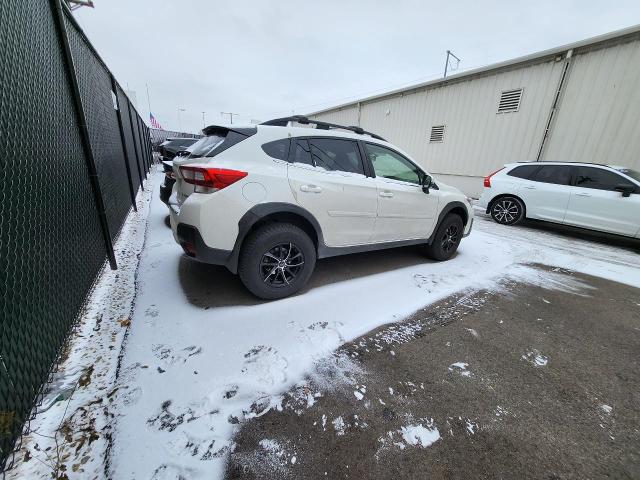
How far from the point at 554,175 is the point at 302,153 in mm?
→ 6626

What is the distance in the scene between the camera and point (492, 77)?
9641 millimetres

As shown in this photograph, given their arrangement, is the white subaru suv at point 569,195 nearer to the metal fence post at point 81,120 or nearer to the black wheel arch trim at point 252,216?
the black wheel arch trim at point 252,216

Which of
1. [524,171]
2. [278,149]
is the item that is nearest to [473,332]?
[278,149]

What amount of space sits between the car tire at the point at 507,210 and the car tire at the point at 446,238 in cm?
375

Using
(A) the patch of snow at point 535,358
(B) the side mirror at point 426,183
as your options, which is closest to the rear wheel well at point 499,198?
(B) the side mirror at point 426,183

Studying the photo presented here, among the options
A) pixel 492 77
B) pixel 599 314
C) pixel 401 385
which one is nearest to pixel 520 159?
pixel 492 77

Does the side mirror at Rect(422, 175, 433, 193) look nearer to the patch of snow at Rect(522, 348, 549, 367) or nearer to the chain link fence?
the patch of snow at Rect(522, 348, 549, 367)

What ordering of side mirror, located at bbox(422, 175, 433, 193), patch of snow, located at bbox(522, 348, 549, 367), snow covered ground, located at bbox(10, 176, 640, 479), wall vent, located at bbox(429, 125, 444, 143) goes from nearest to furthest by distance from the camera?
snow covered ground, located at bbox(10, 176, 640, 479)
patch of snow, located at bbox(522, 348, 549, 367)
side mirror, located at bbox(422, 175, 433, 193)
wall vent, located at bbox(429, 125, 444, 143)

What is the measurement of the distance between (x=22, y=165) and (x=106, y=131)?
121 inches

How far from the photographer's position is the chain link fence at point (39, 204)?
1364mm

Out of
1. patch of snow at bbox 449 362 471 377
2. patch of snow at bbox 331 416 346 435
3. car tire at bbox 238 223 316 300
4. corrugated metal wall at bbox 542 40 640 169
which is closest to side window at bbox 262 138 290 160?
car tire at bbox 238 223 316 300

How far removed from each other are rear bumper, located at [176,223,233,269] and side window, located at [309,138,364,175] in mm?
1291

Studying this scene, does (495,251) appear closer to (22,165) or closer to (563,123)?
(22,165)

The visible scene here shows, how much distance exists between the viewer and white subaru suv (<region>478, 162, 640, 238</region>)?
5438 mm
